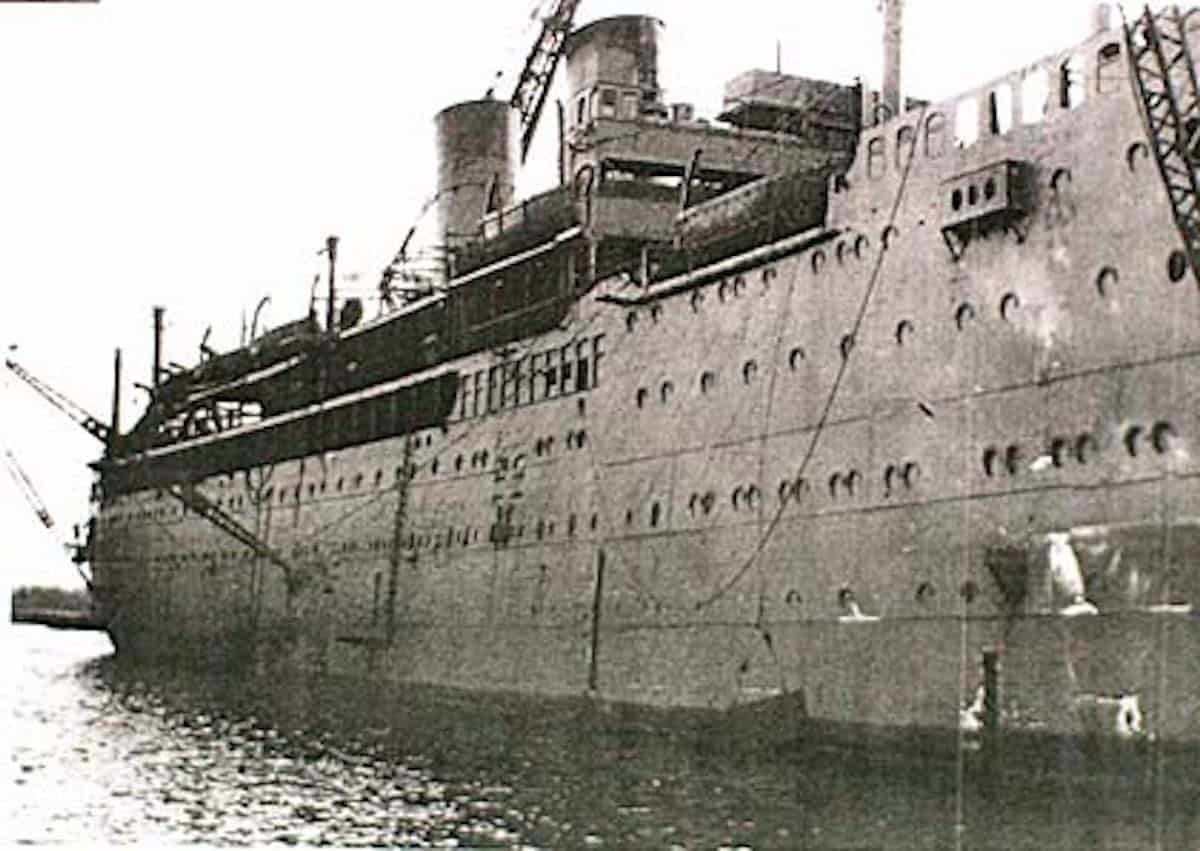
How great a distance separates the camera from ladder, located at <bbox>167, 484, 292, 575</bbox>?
2822cm

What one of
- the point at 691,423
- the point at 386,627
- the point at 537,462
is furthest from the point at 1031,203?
the point at 386,627

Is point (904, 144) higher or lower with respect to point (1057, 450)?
higher

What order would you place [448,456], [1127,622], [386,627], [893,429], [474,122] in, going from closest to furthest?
[1127,622] → [893,429] → [448,456] → [386,627] → [474,122]

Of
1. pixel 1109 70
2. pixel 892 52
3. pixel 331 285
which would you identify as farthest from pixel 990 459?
pixel 331 285

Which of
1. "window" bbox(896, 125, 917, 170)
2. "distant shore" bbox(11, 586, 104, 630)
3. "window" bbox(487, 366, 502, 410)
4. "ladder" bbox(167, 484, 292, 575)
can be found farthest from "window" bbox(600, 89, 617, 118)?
"distant shore" bbox(11, 586, 104, 630)

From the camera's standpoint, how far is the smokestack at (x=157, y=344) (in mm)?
39438

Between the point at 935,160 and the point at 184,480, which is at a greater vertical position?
the point at 935,160

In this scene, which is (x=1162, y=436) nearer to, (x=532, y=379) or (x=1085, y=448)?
(x=1085, y=448)

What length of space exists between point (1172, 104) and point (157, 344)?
33490 mm

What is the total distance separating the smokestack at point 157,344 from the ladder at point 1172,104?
103 ft

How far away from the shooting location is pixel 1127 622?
11227 mm

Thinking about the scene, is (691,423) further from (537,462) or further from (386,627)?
(386,627)

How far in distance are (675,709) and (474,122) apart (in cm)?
1531

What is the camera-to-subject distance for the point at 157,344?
133 ft
